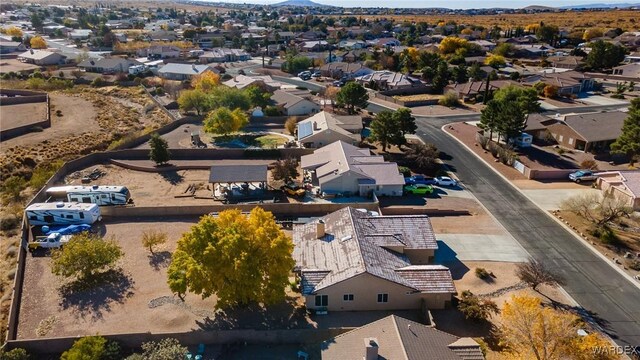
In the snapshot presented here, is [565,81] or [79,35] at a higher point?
[79,35]

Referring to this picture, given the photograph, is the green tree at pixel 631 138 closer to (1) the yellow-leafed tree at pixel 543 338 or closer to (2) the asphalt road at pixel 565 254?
(2) the asphalt road at pixel 565 254

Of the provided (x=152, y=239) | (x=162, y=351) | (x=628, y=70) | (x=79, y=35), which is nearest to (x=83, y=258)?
(x=152, y=239)

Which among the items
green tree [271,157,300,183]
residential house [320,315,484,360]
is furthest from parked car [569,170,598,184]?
residential house [320,315,484,360]

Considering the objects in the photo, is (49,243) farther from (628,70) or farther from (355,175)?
(628,70)

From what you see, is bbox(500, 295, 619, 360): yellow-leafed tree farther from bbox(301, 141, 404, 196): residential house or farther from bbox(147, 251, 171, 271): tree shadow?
bbox(147, 251, 171, 271): tree shadow

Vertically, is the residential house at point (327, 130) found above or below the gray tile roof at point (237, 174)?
above

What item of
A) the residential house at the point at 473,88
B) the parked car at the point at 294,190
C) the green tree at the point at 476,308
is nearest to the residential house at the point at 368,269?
the green tree at the point at 476,308

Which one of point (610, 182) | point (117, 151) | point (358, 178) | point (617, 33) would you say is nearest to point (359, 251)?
point (358, 178)

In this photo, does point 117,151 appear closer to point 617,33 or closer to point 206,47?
point 206,47
